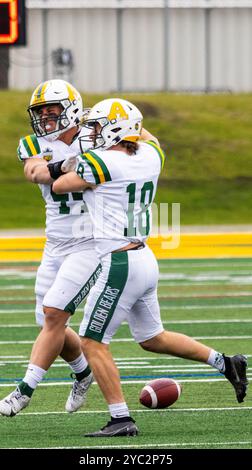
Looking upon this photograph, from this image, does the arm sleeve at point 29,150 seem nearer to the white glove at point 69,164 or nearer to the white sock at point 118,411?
the white glove at point 69,164

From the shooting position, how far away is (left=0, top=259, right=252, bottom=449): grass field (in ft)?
23.9

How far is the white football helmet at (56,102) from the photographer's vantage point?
824 cm

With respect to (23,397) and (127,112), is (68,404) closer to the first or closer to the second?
(23,397)

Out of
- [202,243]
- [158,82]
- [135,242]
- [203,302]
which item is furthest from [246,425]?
[158,82]

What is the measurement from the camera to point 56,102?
8242 mm

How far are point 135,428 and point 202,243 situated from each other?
40.2 ft

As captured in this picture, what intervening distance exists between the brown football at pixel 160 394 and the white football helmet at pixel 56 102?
5.11 feet

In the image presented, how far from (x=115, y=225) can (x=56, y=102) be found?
Answer: 1.04 metres

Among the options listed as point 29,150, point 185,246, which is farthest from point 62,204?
point 185,246

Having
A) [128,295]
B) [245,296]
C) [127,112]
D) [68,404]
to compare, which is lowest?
[245,296]

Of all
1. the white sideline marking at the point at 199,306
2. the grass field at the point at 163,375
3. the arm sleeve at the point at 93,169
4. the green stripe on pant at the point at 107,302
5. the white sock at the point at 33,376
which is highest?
the arm sleeve at the point at 93,169

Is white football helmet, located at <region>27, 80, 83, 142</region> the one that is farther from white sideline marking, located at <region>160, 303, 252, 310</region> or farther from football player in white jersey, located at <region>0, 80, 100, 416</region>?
white sideline marking, located at <region>160, 303, 252, 310</region>

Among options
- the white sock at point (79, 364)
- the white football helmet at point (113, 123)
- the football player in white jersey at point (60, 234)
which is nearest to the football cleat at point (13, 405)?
the football player in white jersey at point (60, 234)

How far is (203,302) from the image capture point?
13.5 m
